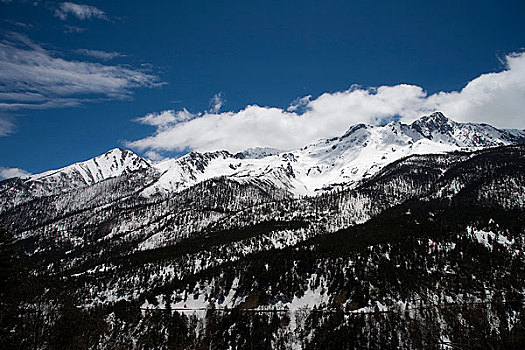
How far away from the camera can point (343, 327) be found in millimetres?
103500

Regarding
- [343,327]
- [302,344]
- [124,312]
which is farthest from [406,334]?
[124,312]

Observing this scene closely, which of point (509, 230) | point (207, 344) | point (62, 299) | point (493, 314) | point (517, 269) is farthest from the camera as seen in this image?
point (509, 230)

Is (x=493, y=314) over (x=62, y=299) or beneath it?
beneath

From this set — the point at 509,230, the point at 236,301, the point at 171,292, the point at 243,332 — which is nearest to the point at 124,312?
the point at 171,292

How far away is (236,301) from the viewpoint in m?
142

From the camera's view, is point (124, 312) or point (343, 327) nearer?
point (343, 327)

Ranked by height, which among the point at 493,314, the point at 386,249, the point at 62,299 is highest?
the point at 386,249

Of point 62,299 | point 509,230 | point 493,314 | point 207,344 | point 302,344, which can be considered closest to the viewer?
point 493,314

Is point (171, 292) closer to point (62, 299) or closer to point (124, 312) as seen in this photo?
point (124, 312)

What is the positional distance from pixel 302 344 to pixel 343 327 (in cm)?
1406

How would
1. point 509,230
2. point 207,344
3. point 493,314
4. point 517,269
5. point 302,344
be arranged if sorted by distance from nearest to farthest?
point 493,314 < point 302,344 < point 207,344 < point 517,269 < point 509,230

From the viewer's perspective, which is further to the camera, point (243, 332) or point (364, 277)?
point (364, 277)

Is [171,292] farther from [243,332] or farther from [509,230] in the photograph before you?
[509,230]

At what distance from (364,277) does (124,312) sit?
334ft
